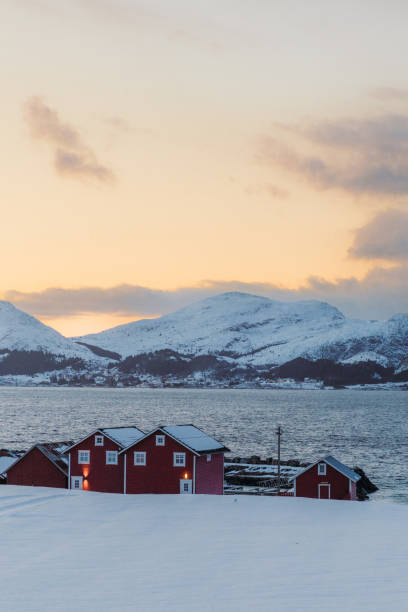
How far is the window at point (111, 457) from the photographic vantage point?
149 ft

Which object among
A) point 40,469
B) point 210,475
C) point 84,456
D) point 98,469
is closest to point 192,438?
point 210,475

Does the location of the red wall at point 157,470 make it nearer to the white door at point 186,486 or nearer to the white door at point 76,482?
the white door at point 186,486

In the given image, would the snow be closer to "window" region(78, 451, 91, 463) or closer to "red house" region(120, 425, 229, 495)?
"red house" region(120, 425, 229, 495)

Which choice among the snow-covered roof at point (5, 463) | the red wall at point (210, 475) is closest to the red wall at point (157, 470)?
the red wall at point (210, 475)

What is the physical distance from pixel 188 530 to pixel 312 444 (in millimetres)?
95904

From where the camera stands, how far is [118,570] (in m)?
17.9

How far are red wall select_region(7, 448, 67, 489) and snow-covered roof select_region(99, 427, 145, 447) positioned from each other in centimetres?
502

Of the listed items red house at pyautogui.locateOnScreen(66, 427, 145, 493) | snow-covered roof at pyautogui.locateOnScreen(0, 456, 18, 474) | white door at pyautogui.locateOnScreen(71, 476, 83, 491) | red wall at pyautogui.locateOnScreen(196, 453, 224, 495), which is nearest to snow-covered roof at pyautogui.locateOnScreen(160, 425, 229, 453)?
red wall at pyautogui.locateOnScreen(196, 453, 224, 495)

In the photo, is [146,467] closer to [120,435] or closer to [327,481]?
[120,435]

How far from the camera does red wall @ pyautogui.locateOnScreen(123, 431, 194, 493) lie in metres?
43.9

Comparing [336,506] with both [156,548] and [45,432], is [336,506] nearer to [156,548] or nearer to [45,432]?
[156,548]

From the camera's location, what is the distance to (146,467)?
44.6 m

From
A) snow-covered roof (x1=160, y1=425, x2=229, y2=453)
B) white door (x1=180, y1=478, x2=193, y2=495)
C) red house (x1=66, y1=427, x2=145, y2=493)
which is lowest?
white door (x1=180, y1=478, x2=193, y2=495)

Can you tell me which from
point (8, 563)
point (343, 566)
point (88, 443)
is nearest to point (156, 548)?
point (8, 563)
